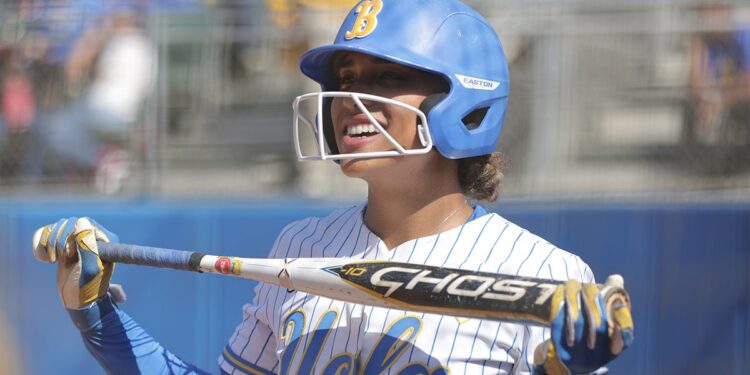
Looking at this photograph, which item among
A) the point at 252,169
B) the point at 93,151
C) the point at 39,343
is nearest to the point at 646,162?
the point at 252,169

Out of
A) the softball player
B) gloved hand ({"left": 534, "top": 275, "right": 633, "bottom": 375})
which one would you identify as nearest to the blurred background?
the softball player

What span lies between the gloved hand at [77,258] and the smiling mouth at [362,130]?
65 centimetres

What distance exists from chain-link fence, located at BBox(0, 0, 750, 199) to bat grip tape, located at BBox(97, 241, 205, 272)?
2.03 metres

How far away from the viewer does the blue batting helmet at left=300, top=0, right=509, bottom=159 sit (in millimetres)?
2045

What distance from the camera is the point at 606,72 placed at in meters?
4.01

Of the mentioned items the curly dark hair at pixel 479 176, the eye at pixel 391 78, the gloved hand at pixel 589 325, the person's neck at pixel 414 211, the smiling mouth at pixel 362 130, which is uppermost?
the eye at pixel 391 78

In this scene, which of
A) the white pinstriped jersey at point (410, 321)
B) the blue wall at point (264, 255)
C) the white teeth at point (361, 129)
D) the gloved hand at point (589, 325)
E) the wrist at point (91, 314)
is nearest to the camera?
the gloved hand at point (589, 325)

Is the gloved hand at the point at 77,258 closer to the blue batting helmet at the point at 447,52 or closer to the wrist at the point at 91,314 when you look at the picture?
the wrist at the point at 91,314

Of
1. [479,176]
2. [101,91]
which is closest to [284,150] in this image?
[101,91]

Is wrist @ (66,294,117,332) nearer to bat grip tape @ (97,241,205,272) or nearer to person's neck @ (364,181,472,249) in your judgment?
bat grip tape @ (97,241,205,272)

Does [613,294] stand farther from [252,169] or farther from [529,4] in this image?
[252,169]

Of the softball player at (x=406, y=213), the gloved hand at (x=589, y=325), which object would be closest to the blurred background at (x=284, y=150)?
the softball player at (x=406, y=213)

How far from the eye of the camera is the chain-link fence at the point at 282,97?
3.99 m

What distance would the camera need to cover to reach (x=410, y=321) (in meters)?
2.03
